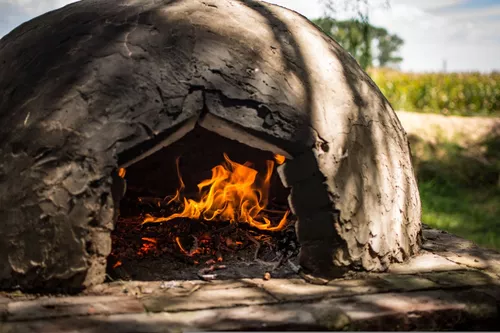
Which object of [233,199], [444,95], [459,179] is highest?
[444,95]

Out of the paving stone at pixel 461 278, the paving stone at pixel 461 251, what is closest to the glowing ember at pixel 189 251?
the paving stone at pixel 461 278

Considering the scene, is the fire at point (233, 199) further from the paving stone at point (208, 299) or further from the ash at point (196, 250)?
the paving stone at point (208, 299)

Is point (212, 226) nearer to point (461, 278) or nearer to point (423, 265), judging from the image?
point (423, 265)

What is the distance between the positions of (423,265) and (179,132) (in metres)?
1.95

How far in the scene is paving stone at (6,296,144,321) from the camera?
326 cm

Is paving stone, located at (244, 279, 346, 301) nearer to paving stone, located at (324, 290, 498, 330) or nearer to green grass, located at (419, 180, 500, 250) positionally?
paving stone, located at (324, 290, 498, 330)

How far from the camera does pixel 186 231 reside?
4855 millimetres

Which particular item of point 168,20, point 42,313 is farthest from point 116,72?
point 42,313

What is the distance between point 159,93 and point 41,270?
126 centimetres

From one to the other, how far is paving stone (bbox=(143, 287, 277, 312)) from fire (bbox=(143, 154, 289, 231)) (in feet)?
4.27

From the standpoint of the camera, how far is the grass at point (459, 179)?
969cm

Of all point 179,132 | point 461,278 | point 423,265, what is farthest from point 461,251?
point 179,132

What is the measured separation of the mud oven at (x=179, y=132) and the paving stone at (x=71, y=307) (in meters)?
0.16

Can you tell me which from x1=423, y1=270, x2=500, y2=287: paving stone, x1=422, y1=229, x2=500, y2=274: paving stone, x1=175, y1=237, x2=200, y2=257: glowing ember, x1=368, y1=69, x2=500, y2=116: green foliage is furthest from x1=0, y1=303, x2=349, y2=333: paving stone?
x1=368, y1=69, x2=500, y2=116: green foliage
